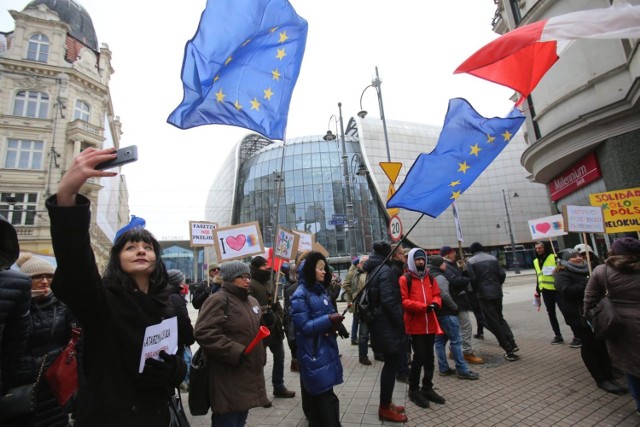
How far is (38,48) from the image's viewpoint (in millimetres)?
24156

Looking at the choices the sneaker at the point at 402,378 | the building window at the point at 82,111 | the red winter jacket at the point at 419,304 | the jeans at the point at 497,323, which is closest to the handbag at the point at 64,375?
the red winter jacket at the point at 419,304

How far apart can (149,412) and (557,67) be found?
1439cm

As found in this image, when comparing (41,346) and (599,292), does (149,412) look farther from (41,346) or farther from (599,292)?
(599,292)

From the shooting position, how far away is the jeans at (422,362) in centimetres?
434

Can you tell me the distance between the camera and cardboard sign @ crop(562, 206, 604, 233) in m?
6.20

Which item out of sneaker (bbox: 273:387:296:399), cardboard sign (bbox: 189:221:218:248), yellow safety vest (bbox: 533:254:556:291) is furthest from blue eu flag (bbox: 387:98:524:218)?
cardboard sign (bbox: 189:221:218:248)

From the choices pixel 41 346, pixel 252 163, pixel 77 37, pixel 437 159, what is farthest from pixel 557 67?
pixel 252 163

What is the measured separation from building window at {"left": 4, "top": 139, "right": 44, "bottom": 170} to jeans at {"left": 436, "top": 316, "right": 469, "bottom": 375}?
2773cm

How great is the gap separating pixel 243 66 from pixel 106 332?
3.81 meters

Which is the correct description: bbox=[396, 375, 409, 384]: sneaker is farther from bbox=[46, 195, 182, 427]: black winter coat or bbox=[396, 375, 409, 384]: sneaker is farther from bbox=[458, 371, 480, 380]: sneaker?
bbox=[46, 195, 182, 427]: black winter coat

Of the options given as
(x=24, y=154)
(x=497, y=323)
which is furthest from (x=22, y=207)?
(x=497, y=323)

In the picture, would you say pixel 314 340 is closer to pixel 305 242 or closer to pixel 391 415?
pixel 391 415

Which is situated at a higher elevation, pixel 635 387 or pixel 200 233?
pixel 200 233

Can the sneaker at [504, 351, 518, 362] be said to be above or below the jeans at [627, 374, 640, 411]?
below
